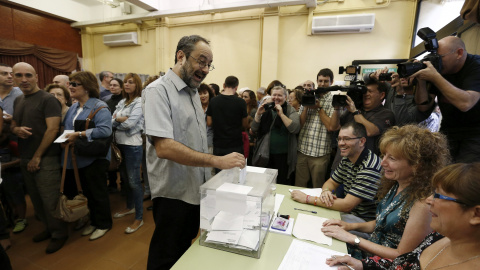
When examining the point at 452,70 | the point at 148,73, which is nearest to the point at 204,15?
the point at 148,73

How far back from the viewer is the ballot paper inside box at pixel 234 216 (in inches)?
38.3

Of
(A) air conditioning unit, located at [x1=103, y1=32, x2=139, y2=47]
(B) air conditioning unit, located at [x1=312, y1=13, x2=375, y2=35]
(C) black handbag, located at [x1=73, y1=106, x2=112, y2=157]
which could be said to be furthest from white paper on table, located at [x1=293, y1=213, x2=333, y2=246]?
(A) air conditioning unit, located at [x1=103, y1=32, x2=139, y2=47]

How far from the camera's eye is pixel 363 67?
493 cm

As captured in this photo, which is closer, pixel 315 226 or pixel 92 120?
pixel 315 226

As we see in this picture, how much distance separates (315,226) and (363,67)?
4.69 metres

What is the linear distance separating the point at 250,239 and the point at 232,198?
221 millimetres

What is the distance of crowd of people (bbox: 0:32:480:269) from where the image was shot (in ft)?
3.43

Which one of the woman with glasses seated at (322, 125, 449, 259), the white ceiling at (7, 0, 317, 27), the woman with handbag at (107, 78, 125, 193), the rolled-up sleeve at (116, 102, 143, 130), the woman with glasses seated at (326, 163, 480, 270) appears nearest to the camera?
the woman with glasses seated at (326, 163, 480, 270)

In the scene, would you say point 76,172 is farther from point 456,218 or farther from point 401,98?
point 401,98

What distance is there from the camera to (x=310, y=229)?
1240 millimetres

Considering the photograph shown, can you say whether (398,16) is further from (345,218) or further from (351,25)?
(345,218)

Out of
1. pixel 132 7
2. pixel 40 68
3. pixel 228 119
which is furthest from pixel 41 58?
pixel 228 119

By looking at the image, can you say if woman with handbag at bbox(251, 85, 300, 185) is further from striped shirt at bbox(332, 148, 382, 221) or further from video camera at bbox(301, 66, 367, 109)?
striped shirt at bbox(332, 148, 382, 221)

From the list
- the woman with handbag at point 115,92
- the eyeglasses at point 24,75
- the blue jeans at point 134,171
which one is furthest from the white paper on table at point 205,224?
the woman with handbag at point 115,92
